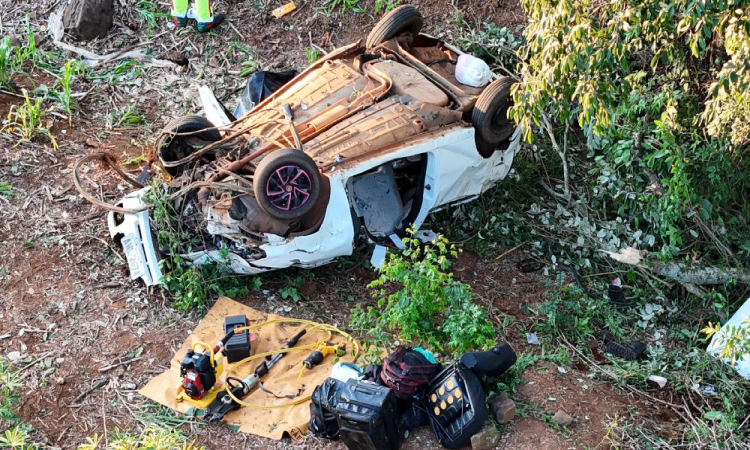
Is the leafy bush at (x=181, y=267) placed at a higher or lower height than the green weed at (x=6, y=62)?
lower

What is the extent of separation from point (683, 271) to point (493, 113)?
2.08 metres

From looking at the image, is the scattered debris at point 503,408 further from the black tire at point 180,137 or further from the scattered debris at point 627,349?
the black tire at point 180,137

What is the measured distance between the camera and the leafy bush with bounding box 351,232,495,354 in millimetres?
5555

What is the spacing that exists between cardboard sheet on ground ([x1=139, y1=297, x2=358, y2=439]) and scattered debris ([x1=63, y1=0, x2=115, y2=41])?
4.39m

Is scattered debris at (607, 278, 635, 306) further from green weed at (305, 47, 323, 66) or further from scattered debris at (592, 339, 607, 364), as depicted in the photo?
green weed at (305, 47, 323, 66)

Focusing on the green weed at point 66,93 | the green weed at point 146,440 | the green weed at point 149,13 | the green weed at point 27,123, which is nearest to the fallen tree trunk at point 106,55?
the green weed at point 149,13

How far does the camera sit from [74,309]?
646 centimetres

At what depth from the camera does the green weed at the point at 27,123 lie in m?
7.91

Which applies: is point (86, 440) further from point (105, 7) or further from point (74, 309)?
point (105, 7)

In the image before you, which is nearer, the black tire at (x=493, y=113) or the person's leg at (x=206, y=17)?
the black tire at (x=493, y=113)

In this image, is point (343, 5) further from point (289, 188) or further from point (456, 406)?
point (456, 406)

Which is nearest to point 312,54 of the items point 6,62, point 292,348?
point 6,62

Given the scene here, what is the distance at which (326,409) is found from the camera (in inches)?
206

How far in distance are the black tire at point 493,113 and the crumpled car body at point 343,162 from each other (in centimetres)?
8
